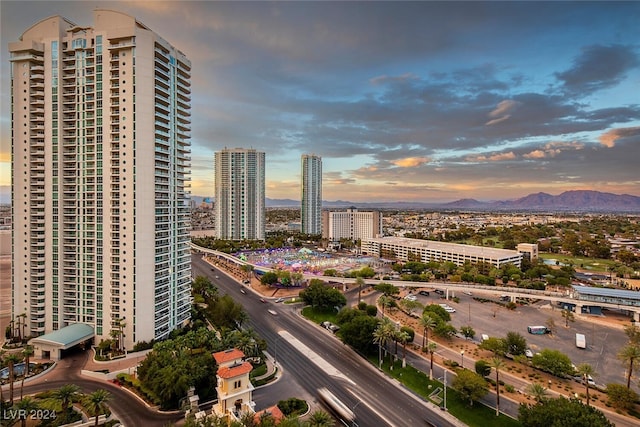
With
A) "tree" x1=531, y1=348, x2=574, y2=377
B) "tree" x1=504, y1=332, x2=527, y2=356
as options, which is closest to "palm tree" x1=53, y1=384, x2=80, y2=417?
"tree" x1=504, y1=332, x2=527, y2=356

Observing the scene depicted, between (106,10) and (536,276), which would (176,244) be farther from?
(536,276)

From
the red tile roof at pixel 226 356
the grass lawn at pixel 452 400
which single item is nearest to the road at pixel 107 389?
the red tile roof at pixel 226 356

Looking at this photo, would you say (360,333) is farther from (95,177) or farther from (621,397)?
(95,177)

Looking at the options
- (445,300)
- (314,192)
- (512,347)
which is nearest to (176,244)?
(512,347)

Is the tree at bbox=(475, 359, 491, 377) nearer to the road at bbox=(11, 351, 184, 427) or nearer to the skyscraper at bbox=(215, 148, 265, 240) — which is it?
the road at bbox=(11, 351, 184, 427)

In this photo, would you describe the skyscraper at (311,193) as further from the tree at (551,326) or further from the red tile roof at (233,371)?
the red tile roof at (233,371)
